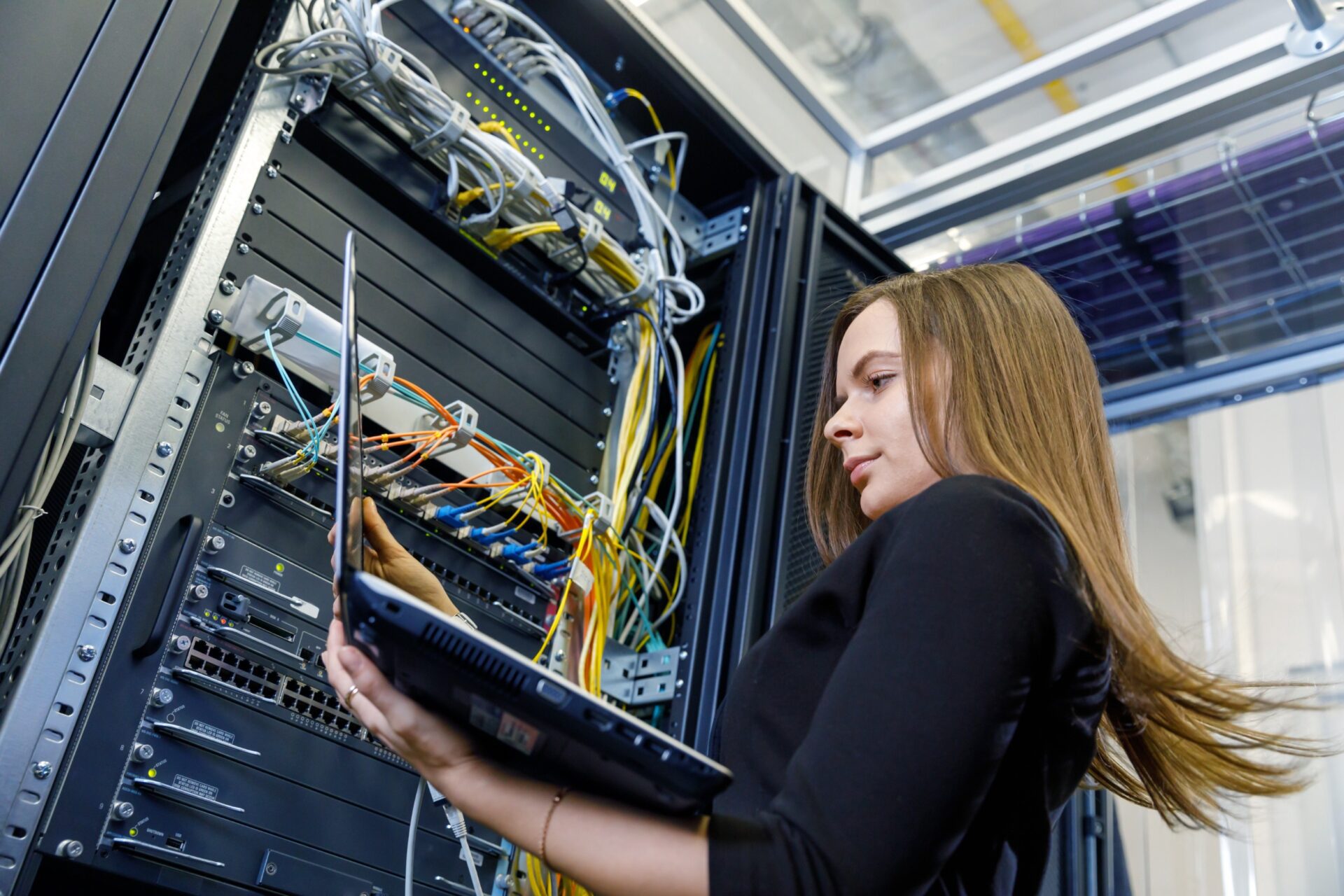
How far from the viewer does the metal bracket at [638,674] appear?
56.0 inches

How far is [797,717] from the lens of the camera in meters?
0.71

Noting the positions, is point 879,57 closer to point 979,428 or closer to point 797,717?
point 979,428

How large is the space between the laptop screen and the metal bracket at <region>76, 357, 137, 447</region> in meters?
0.32

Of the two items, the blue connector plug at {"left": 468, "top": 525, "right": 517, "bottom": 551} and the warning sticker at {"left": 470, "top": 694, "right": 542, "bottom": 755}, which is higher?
the blue connector plug at {"left": 468, "top": 525, "right": 517, "bottom": 551}

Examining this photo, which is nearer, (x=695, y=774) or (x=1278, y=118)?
(x=695, y=774)

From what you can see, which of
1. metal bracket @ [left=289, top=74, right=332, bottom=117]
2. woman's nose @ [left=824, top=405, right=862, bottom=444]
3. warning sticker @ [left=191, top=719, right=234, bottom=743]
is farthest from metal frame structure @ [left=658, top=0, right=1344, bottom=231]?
warning sticker @ [left=191, top=719, right=234, bottom=743]

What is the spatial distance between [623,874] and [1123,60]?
5.89 feet

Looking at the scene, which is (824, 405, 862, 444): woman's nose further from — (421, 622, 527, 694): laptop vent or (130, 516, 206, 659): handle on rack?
(130, 516, 206, 659): handle on rack

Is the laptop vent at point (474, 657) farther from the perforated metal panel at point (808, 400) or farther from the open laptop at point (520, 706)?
the perforated metal panel at point (808, 400)

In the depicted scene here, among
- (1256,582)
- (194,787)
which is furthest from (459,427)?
(1256,582)

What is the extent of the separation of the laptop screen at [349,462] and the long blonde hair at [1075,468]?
0.42m

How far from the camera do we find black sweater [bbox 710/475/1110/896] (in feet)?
1.77

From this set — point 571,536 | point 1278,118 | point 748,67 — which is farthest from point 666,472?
point 1278,118

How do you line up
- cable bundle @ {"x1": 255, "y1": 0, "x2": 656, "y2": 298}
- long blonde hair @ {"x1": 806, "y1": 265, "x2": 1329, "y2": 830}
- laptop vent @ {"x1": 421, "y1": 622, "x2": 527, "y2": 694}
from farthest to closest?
cable bundle @ {"x1": 255, "y1": 0, "x2": 656, "y2": 298} → long blonde hair @ {"x1": 806, "y1": 265, "x2": 1329, "y2": 830} → laptop vent @ {"x1": 421, "y1": 622, "x2": 527, "y2": 694}
